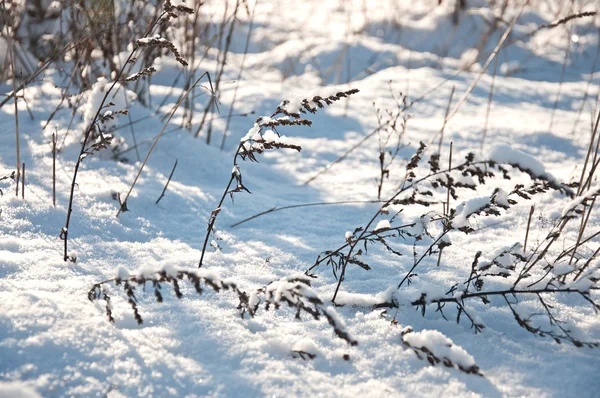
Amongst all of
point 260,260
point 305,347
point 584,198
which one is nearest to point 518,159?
point 584,198

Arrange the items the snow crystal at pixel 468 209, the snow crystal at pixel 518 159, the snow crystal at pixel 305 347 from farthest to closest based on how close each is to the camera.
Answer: the snow crystal at pixel 468 209 < the snow crystal at pixel 305 347 < the snow crystal at pixel 518 159

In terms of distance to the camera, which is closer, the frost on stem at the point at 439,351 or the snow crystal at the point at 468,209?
the frost on stem at the point at 439,351

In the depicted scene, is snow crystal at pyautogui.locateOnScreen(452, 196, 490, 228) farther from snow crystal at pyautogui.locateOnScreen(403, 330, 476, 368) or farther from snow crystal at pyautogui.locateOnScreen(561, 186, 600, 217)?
snow crystal at pyautogui.locateOnScreen(403, 330, 476, 368)

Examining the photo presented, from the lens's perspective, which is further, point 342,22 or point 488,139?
point 342,22

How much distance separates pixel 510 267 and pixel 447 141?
163 cm

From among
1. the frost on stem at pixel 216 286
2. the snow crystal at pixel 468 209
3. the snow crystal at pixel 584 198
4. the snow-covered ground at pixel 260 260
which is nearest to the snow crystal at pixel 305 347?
the snow-covered ground at pixel 260 260

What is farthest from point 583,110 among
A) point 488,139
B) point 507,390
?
point 507,390

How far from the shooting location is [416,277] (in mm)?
1507

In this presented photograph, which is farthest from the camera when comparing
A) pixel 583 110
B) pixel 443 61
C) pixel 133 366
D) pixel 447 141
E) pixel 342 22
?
pixel 342 22

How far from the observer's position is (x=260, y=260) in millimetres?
1588

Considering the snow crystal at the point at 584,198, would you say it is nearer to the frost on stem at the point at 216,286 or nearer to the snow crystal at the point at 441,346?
the snow crystal at the point at 441,346

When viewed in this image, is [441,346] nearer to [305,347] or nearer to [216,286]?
[305,347]

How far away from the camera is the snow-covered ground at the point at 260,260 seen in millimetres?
1044

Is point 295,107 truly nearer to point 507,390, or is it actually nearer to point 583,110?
point 507,390
